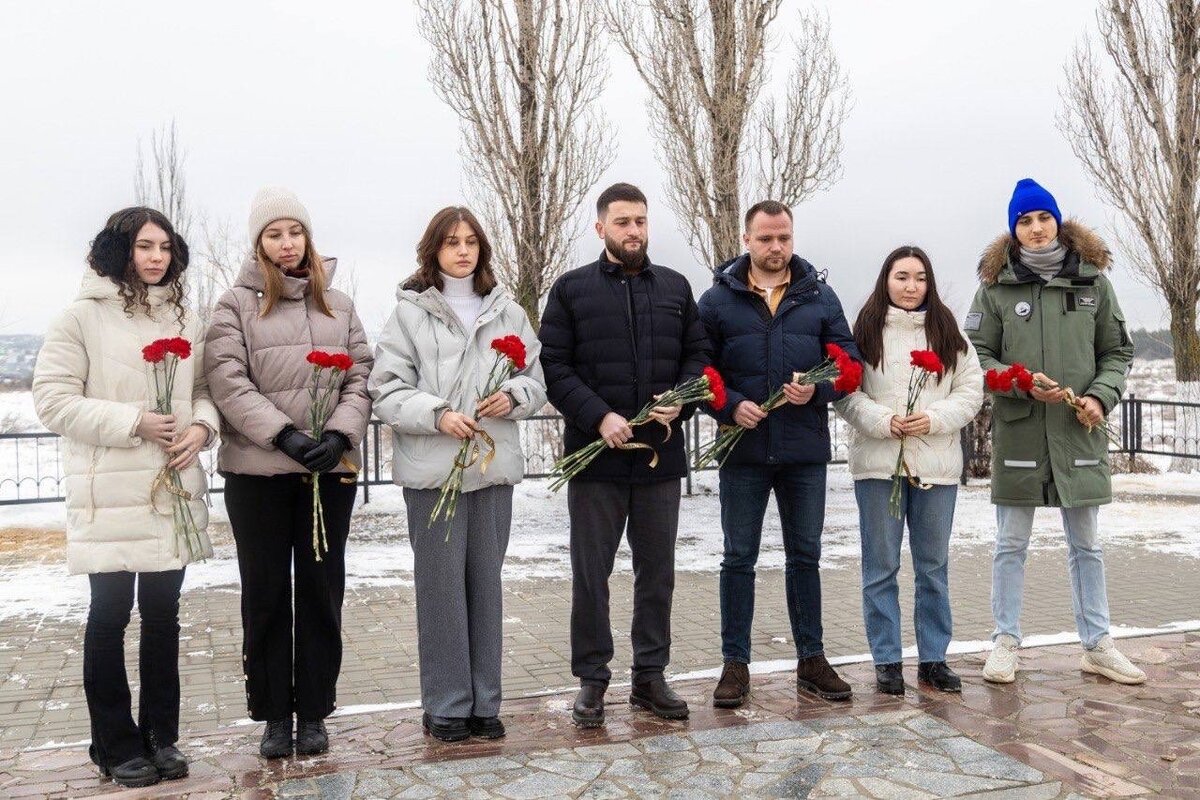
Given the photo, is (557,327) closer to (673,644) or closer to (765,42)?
(673,644)

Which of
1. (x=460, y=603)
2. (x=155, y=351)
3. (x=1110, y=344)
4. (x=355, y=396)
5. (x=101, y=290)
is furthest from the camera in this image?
(x=1110, y=344)

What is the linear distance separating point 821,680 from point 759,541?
0.70m

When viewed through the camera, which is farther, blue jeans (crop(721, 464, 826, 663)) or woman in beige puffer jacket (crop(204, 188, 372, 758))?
blue jeans (crop(721, 464, 826, 663))

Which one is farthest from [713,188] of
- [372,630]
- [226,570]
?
[372,630]

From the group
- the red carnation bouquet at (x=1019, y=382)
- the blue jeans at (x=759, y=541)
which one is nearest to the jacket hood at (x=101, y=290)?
the blue jeans at (x=759, y=541)

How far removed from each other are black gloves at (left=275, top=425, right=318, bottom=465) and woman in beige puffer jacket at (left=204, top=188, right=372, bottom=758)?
0.04 m

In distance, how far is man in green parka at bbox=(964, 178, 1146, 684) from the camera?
5273mm

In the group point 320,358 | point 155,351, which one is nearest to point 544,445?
point 320,358

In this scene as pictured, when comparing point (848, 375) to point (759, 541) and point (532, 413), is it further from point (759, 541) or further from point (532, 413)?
point (532, 413)

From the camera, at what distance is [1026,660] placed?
18.7 ft

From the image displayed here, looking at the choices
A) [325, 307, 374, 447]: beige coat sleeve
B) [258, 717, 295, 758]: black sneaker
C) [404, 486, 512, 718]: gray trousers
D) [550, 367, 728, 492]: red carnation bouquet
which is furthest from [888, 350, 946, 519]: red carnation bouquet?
[258, 717, 295, 758]: black sneaker

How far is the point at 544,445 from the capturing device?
45.0ft

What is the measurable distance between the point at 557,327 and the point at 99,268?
178cm

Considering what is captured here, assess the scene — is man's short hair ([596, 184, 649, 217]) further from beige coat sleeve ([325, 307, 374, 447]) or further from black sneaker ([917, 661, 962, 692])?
black sneaker ([917, 661, 962, 692])
